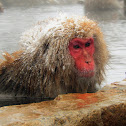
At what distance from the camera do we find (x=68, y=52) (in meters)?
2.96

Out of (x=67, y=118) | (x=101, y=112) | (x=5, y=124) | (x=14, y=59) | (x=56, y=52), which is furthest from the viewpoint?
(x=14, y=59)

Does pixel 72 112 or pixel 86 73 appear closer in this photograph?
pixel 72 112

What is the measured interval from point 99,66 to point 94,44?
246 mm

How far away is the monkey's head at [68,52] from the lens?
2.94m

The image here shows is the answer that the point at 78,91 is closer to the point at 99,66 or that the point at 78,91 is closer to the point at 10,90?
the point at 99,66

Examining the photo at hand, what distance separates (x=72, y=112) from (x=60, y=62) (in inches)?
35.4

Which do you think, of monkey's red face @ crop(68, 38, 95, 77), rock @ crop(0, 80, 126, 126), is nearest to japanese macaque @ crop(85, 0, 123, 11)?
monkey's red face @ crop(68, 38, 95, 77)

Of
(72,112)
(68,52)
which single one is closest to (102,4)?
(68,52)

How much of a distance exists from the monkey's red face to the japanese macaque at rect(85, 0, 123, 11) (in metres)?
14.7

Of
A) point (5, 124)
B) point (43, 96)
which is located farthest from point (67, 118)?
point (43, 96)

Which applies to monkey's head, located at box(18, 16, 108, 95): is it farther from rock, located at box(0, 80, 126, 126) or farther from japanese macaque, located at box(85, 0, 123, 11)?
japanese macaque, located at box(85, 0, 123, 11)

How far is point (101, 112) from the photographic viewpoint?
2225 mm

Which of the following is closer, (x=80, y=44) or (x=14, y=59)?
(x=80, y=44)

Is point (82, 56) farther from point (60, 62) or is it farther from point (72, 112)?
point (72, 112)
